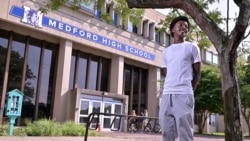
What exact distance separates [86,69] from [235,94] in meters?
19.1

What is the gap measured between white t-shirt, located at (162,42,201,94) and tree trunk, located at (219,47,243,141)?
150 centimetres

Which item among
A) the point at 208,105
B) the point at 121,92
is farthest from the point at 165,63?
the point at 208,105

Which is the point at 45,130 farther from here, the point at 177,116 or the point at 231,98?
the point at 177,116

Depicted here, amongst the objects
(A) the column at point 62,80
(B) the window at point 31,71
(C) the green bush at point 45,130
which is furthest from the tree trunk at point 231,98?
(A) the column at point 62,80

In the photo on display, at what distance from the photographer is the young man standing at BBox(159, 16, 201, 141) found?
10.3ft

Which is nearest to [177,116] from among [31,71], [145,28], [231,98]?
[231,98]

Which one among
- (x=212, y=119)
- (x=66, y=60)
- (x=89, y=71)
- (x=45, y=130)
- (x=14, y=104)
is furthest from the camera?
(x=212, y=119)

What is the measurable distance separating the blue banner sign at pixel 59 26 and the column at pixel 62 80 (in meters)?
0.97

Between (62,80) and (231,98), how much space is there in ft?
55.2

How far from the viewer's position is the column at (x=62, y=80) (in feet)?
66.8

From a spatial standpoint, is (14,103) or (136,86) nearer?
(14,103)

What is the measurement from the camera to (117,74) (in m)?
24.3

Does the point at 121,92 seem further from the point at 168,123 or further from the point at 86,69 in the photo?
the point at 168,123

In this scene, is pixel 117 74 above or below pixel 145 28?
below
